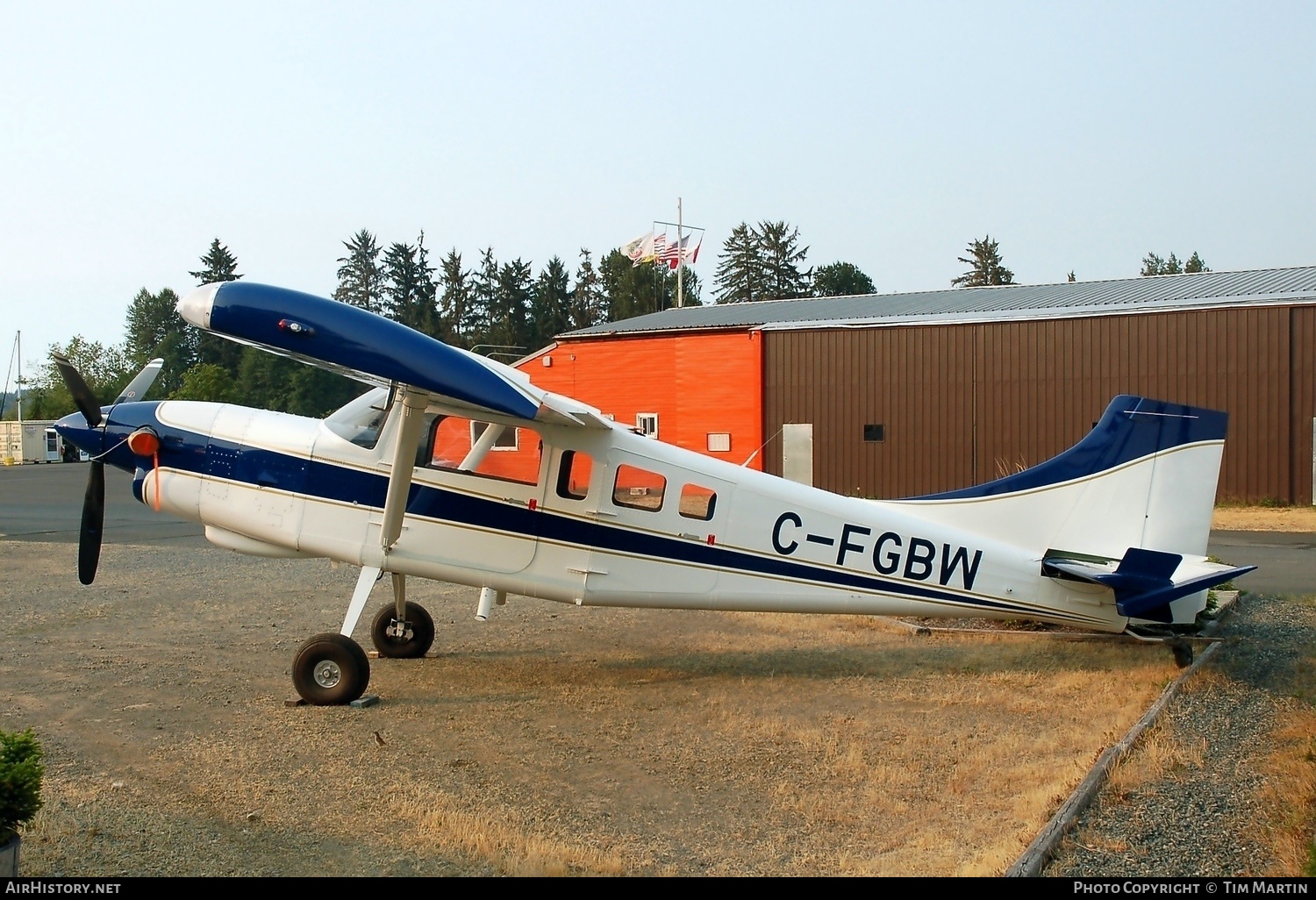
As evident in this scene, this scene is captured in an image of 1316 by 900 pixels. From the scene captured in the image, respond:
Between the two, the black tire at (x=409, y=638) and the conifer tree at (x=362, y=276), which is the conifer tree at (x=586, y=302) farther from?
the black tire at (x=409, y=638)

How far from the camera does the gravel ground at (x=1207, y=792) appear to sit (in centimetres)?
479

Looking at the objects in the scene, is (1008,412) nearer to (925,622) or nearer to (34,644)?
(925,622)

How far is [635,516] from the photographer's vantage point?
8.59 m

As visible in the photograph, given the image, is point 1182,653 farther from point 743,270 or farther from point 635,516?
point 743,270

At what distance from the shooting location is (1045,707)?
26.0ft

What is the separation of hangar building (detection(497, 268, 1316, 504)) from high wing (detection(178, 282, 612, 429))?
15274 millimetres

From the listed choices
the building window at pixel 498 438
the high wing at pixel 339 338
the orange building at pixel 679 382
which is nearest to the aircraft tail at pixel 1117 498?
the building window at pixel 498 438

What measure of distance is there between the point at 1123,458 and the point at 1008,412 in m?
19.1

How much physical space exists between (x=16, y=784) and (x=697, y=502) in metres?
5.45

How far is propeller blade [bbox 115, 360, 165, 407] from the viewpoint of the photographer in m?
9.45

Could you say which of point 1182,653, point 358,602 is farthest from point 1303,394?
point 358,602

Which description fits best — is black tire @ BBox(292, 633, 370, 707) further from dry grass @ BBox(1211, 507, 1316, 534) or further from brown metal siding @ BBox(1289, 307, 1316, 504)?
brown metal siding @ BBox(1289, 307, 1316, 504)

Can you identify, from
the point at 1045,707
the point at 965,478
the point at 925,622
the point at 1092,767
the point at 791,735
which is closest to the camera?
the point at 1092,767

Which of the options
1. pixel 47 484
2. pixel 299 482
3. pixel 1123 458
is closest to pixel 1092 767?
pixel 1123 458
